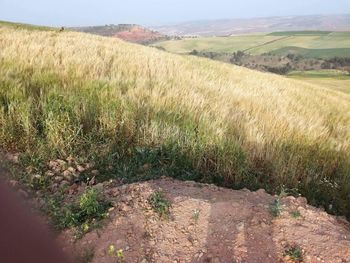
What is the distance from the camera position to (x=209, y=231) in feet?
10.8

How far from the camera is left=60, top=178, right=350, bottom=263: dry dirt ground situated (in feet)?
9.98

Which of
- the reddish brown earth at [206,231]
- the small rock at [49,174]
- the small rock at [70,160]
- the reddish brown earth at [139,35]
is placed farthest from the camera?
the reddish brown earth at [139,35]

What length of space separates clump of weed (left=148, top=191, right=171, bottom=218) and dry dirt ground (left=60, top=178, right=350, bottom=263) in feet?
0.13

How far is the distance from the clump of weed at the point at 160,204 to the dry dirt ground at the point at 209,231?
4 centimetres

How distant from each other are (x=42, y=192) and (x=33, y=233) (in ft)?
10.6

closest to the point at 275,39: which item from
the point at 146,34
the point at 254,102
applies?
the point at 146,34

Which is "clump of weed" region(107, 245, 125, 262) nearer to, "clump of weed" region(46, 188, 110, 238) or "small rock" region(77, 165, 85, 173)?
"clump of weed" region(46, 188, 110, 238)

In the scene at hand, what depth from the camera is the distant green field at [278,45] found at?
12200 cm

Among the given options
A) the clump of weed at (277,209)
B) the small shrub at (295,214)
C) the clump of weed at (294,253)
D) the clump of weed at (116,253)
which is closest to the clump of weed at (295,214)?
the small shrub at (295,214)

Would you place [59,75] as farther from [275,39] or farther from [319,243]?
[275,39]

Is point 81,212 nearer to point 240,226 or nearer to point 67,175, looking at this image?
point 67,175

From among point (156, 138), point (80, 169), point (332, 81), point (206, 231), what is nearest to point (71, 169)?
point (80, 169)

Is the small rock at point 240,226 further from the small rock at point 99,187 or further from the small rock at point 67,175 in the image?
the small rock at point 67,175

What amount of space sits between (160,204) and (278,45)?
14366 centimetres
